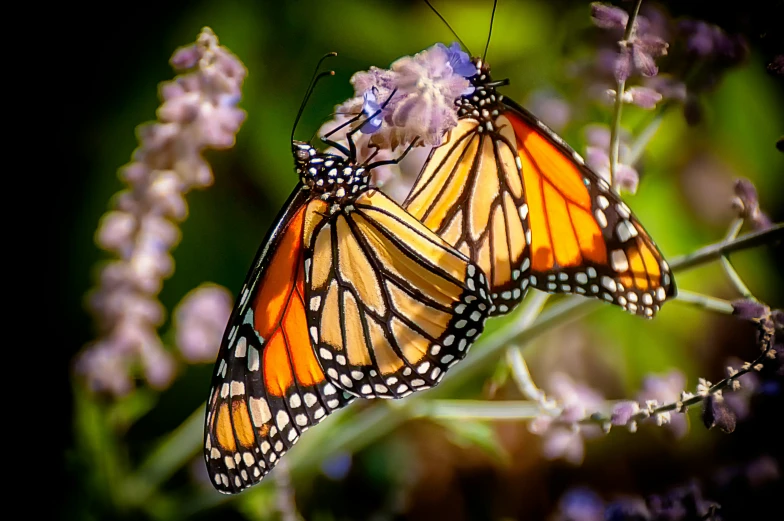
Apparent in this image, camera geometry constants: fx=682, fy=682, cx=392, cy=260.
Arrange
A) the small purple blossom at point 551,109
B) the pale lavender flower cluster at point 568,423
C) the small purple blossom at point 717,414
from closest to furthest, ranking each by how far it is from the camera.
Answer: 1. the small purple blossom at point 717,414
2. the pale lavender flower cluster at point 568,423
3. the small purple blossom at point 551,109

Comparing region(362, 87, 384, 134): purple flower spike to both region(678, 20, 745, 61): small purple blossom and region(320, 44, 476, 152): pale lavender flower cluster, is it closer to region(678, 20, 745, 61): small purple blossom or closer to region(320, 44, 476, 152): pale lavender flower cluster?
region(320, 44, 476, 152): pale lavender flower cluster

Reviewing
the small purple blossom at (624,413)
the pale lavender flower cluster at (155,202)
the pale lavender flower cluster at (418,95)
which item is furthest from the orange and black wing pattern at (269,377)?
the small purple blossom at (624,413)

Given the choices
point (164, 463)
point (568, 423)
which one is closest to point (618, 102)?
point (568, 423)

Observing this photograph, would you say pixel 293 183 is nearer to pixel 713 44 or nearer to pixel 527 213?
pixel 527 213

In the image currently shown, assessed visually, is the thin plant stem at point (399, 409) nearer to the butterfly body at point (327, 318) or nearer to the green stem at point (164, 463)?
the green stem at point (164, 463)

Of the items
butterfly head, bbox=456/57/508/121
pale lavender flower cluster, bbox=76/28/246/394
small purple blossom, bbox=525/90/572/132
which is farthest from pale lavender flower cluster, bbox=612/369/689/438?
pale lavender flower cluster, bbox=76/28/246/394

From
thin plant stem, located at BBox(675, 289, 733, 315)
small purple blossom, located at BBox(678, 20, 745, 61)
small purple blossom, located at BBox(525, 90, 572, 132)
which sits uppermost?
small purple blossom, located at BBox(525, 90, 572, 132)
